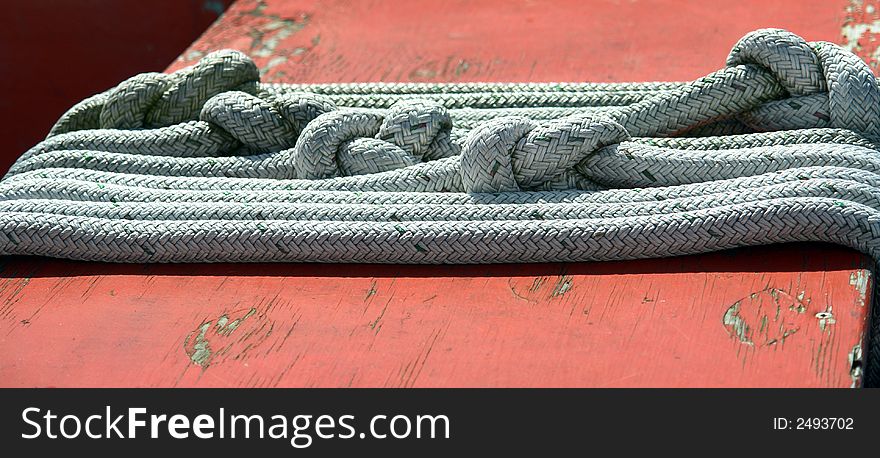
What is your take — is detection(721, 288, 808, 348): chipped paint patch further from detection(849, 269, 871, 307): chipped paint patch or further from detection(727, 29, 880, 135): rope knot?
detection(727, 29, 880, 135): rope knot

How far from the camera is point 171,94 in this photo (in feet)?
5.56

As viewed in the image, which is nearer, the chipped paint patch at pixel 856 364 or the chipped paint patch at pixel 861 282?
the chipped paint patch at pixel 856 364

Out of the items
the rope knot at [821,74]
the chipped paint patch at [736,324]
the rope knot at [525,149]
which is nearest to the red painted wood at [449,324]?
the chipped paint patch at [736,324]

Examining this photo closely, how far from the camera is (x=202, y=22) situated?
313 centimetres

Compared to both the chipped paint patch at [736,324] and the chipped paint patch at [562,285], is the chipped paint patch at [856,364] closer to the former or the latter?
the chipped paint patch at [736,324]

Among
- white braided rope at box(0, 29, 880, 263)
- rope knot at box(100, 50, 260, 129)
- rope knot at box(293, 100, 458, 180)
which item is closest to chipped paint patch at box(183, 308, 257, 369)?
white braided rope at box(0, 29, 880, 263)

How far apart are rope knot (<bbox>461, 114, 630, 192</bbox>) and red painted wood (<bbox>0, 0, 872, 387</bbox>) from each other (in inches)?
4.9

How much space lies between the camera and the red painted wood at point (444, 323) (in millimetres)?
1191

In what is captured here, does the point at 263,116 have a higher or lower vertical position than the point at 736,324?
higher

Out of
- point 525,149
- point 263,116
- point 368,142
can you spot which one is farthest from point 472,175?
point 263,116

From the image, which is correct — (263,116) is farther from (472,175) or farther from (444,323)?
(444,323)

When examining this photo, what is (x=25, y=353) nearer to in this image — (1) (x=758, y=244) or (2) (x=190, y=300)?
(2) (x=190, y=300)

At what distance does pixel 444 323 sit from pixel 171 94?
0.66 m
